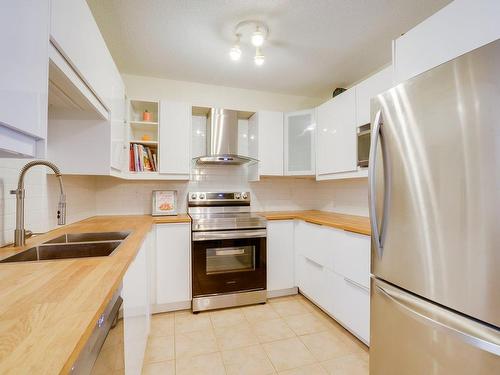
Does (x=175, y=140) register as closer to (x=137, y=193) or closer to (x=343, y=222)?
(x=137, y=193)

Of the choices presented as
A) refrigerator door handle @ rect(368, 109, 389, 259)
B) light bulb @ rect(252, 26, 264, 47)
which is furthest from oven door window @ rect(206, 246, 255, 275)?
light bulb @ rect(252, 26, 264, 47)

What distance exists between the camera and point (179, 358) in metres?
1.59

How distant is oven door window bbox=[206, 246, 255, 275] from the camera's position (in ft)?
7.29

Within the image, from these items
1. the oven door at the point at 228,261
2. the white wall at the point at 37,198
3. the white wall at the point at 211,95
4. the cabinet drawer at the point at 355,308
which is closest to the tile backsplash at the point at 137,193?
the white wall at the point at 37,198

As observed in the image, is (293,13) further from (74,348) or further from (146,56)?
(74,348)

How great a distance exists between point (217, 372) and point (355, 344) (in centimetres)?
101

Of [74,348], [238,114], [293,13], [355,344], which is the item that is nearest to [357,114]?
[293,13]

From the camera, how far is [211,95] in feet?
9.23

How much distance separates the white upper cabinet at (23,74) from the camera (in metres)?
0.59

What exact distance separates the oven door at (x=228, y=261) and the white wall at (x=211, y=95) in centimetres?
151

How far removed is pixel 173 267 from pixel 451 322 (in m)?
1.94

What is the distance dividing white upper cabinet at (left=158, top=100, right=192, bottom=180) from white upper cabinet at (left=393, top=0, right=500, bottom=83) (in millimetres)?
1854

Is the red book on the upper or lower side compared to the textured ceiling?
lower

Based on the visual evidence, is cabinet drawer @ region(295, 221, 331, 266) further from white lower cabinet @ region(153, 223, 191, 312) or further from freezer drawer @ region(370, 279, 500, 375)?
white lower cabinet @ region(153, 223, 191, 312)
